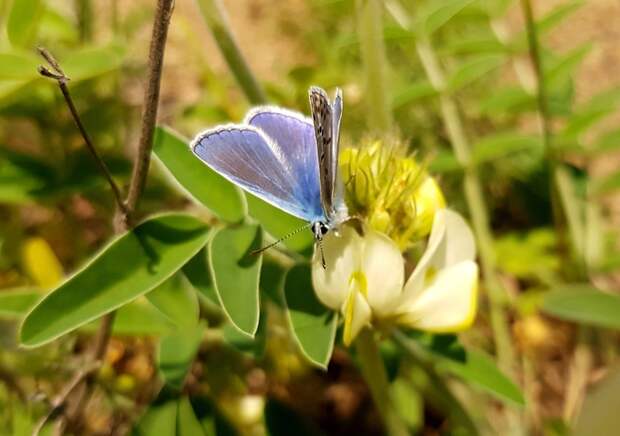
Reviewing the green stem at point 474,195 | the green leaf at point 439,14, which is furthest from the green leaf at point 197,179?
the green stem at point 474,195

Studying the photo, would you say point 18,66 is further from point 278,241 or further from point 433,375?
point 433,375

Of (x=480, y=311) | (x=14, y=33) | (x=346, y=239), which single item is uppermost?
(x=14, y=33)

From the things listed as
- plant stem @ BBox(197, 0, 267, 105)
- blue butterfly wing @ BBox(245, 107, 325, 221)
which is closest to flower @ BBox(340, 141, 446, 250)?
blue butterfly wing @ BBox(245, 107, 325, 221)

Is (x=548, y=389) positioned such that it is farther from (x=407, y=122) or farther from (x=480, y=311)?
(x=407, y=122)

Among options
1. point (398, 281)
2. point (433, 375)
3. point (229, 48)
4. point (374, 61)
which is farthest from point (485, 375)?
point (229, 48)

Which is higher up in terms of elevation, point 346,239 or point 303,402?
point 346,239

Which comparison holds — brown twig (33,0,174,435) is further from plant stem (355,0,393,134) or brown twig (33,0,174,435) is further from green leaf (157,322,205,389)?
plant stem (355,0,393,134)

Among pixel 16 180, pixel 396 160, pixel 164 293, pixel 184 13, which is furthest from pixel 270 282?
pixel 184 13
